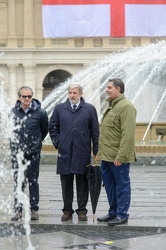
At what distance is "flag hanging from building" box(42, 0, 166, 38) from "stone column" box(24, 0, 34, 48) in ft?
20.2

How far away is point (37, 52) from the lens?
50.0 meters

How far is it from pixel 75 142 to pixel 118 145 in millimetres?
543

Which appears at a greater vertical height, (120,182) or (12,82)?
(12,82)

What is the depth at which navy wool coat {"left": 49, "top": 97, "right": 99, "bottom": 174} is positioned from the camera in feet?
26.1

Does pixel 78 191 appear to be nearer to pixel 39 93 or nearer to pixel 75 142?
pixel 75 142

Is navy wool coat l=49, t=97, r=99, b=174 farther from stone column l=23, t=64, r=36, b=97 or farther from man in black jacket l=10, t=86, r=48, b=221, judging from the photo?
stone column l=23, t=64, r=36, b=97

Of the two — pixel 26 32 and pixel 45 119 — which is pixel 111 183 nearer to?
pixel 45 119

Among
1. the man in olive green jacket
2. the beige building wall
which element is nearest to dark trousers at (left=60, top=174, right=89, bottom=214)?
the man in olive green jacket

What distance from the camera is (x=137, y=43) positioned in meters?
50.1

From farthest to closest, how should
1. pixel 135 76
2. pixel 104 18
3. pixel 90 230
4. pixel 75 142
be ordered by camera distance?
1. pixel 104 18
2. pixel 135 76
3. pixel 75 142
4. pixel 90 230

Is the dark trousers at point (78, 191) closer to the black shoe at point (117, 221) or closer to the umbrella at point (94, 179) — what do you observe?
the umbrella at point (94, 179)

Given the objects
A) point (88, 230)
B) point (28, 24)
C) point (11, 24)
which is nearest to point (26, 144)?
point (88, 230)

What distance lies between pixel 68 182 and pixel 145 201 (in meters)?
1.77

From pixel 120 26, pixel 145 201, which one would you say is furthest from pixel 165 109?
pixel 145 201
